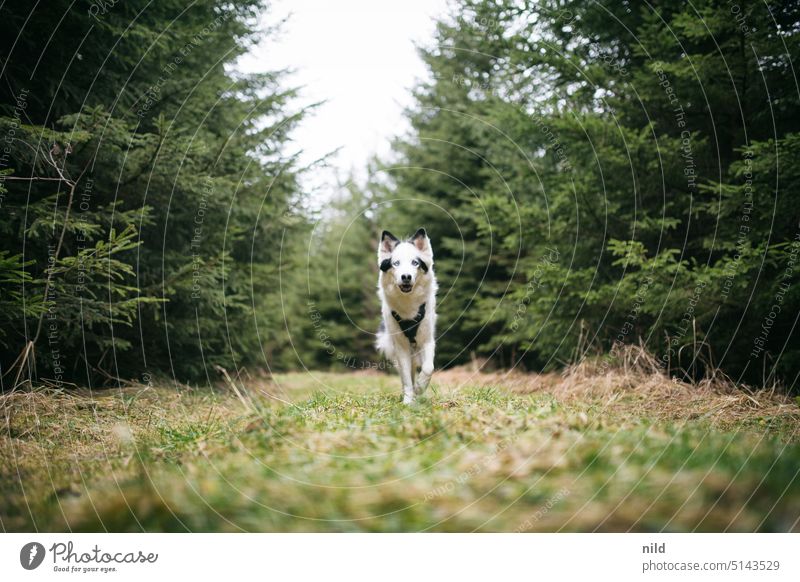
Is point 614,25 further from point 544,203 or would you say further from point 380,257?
point 380,257

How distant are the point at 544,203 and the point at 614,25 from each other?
3.30m

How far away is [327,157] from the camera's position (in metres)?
11.1

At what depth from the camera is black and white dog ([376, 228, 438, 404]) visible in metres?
6.99

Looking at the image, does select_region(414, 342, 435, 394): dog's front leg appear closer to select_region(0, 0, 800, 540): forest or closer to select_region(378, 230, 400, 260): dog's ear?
select_region(0, 0, 800, 540): forest

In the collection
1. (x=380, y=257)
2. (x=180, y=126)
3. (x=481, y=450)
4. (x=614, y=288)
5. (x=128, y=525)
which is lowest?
(x=128, y=525)

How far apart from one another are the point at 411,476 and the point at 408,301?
405 centimetres

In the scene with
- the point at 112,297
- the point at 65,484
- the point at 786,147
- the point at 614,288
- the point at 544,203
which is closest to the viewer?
the point at 65,484

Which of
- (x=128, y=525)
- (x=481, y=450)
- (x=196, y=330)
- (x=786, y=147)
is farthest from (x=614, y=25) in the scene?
(x=128, y=525)

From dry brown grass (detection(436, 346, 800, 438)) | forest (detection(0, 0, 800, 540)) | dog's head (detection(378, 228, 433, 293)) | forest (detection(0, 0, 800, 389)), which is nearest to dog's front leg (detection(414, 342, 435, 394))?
forest (detection(0, 0, 800, 540))

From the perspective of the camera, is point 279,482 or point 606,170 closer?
point 279,482

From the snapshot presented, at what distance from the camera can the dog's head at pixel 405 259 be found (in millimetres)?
6883
